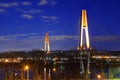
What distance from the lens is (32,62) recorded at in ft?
271

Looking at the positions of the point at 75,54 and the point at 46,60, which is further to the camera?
the point at 46,60

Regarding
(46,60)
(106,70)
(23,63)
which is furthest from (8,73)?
(106,70)

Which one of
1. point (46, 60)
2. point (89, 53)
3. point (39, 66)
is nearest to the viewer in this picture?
point (89, 53)

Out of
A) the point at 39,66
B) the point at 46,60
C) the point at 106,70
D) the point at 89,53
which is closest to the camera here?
the point at 89,53

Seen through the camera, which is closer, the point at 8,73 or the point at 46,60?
the point at 8,73

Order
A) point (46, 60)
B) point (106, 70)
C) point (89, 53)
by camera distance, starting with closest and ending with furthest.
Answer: point (89, 53)
point (46, 60)
point (106, 70)

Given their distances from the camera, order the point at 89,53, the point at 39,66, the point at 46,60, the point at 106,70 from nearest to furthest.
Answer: the point at 89,53 < the point at 39,66 < the point at 46,60 < the point at 106,70

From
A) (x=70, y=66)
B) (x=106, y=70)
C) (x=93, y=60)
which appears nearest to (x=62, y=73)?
(x=70, y=66)

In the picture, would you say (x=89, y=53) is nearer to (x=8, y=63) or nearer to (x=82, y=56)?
(x=82, y=56)

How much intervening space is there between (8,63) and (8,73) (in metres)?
5.19

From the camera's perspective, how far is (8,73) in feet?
261

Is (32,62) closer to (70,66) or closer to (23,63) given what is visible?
(23,63)

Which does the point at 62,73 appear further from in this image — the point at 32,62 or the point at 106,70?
the point at 106,70

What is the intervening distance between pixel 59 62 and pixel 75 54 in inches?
357
